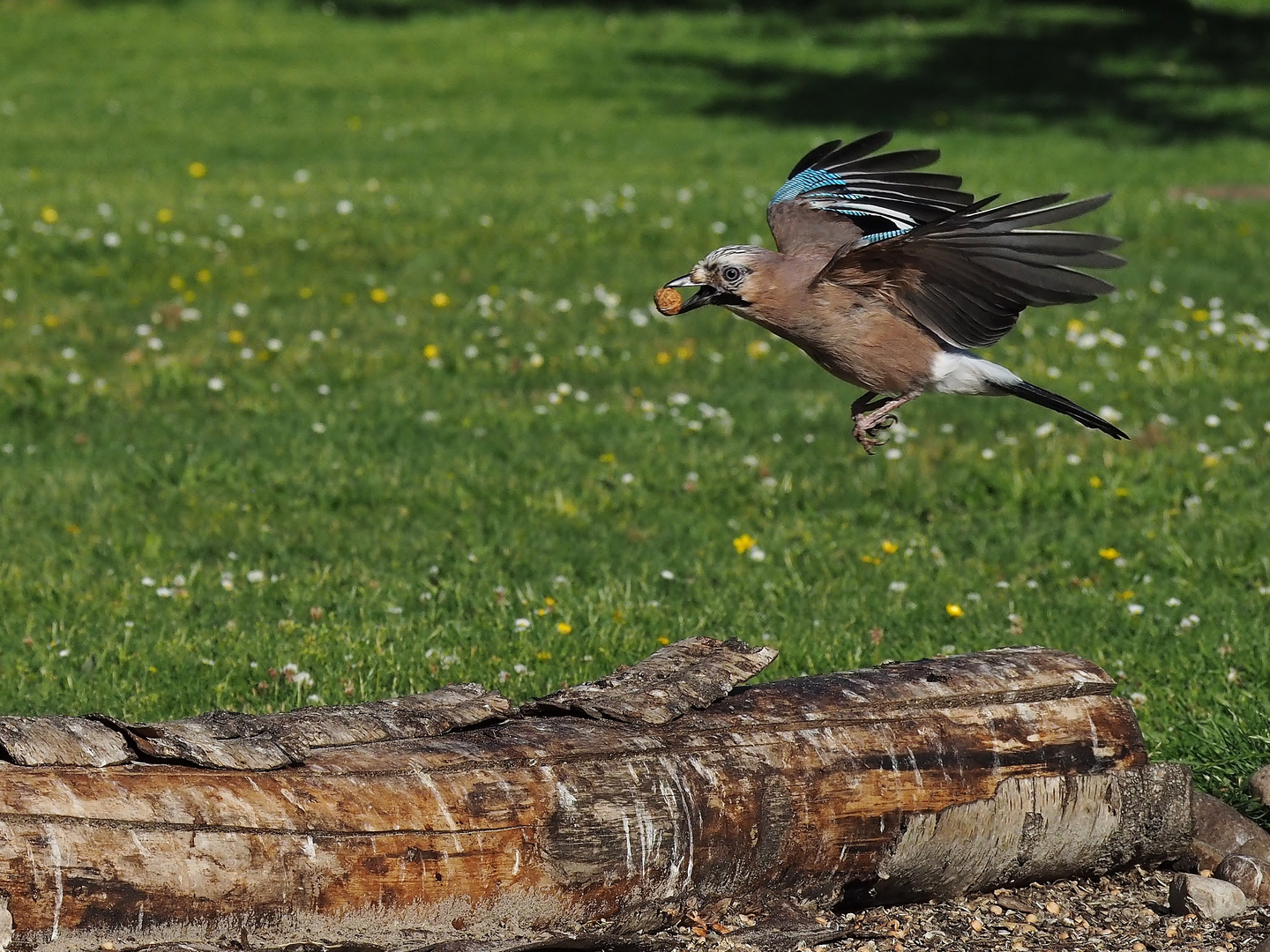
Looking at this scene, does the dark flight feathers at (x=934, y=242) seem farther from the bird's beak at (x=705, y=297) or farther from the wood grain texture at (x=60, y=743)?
the wood grain texture at (x=60, y=743)

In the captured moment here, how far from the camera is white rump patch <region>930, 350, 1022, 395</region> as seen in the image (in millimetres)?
4383

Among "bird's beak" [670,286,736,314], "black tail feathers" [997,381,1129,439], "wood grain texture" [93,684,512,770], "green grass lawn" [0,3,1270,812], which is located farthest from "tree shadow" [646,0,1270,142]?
"wood grain texture" [93,684,512,770]

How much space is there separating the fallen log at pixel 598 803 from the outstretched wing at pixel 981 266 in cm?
109

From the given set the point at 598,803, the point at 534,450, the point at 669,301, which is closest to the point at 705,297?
the point at 669,301

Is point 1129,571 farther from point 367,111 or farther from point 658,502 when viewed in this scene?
point 367,111

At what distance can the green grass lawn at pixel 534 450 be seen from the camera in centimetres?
621

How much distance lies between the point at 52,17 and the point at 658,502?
20980 millimetres

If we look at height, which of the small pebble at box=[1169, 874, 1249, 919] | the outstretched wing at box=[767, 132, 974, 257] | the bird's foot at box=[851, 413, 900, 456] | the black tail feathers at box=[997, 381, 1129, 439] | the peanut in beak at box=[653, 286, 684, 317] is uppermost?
the outstretched wing at box=[767, 132, 974, 257]

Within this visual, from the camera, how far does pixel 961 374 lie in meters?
4.43

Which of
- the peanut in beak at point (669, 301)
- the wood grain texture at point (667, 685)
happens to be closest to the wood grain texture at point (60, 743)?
the wood grain texture at point (667, 685)

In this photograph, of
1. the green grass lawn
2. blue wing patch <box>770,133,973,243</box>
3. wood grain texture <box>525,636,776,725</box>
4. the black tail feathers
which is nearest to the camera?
the black tail feathers

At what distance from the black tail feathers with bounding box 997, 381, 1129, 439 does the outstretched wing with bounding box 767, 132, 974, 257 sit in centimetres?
76

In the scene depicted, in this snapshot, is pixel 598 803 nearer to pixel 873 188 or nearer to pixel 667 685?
pixel 667 685

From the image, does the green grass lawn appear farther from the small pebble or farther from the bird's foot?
the bird's foot
